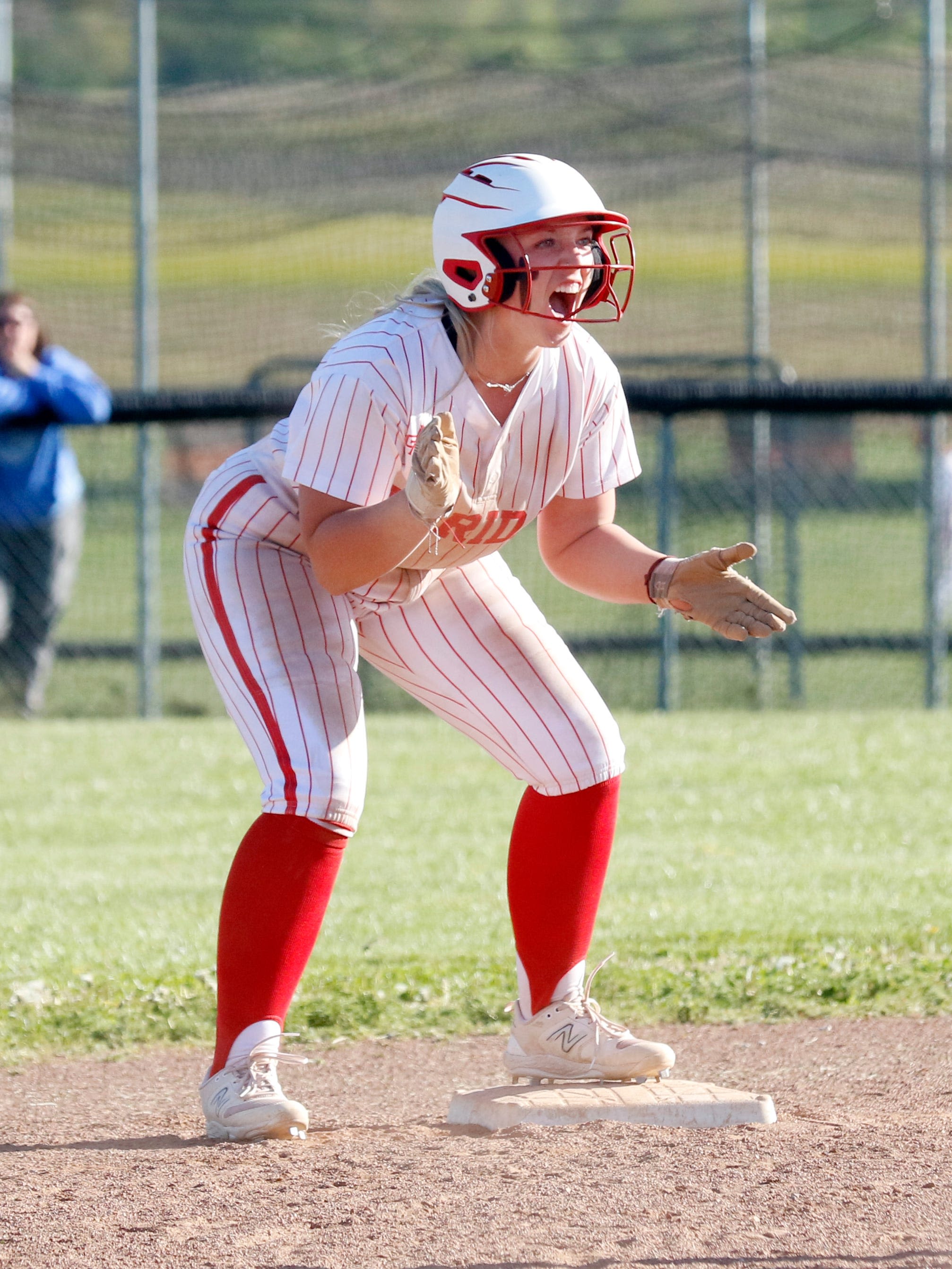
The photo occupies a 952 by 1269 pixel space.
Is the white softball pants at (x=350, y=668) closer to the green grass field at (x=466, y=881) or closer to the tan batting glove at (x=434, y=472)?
the tan batting glove at (x=434, y=472)

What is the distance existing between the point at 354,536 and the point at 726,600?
2.40 feet

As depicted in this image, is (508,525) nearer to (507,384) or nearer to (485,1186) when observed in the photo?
(507,384)

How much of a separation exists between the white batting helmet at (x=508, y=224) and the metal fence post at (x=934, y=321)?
603 cm

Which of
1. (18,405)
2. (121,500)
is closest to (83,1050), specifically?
(18,405)

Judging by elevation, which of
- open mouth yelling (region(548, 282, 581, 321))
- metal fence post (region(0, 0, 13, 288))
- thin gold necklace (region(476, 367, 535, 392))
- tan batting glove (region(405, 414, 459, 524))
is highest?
metal fence post (region(0, 0, 13, 288))

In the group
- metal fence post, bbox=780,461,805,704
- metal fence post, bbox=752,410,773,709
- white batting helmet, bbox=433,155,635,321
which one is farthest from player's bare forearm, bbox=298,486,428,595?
metal fence post, bbox=780,461,805,704

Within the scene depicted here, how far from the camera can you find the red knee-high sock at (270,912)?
3.27 metres

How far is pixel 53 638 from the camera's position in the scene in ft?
30.5

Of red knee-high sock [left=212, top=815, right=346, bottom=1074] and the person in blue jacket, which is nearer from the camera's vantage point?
red knee-high sock [left=212, top=815, right=346, bottom=1074]

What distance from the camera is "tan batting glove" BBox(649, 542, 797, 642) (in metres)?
3.35

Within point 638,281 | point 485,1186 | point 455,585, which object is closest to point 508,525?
point 455,585

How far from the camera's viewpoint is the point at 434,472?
2926mm

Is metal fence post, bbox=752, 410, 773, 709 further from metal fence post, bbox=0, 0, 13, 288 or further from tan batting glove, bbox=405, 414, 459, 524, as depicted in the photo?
tan batting glove, bbox=405, 414, 459, 524

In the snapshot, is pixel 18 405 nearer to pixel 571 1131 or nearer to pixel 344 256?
pixel 571 1131
